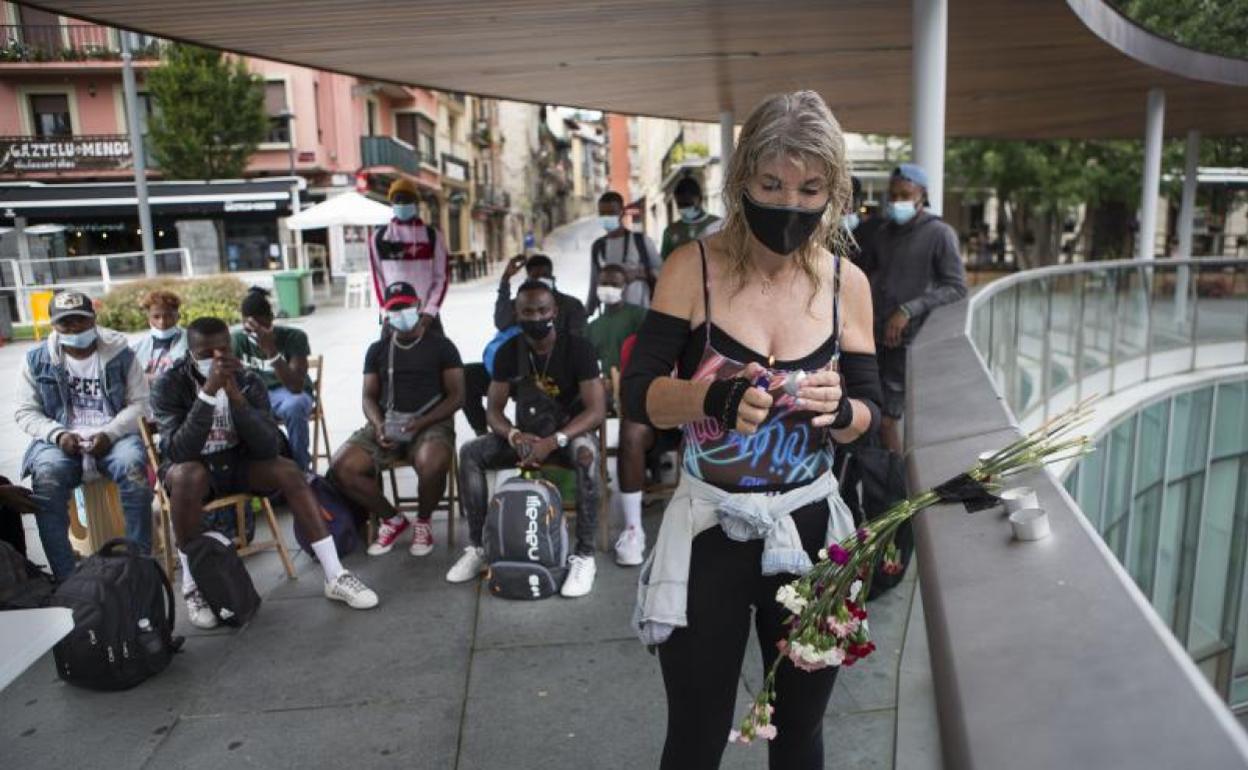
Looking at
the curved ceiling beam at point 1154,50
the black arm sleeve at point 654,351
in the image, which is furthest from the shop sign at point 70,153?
the black arm sleeve at point 654,351

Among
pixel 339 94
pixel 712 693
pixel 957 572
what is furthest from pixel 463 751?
pixel 339 94

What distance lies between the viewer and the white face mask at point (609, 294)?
6227 mm

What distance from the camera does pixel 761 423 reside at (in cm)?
181

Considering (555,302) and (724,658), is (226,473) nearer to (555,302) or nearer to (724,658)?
(555,302)

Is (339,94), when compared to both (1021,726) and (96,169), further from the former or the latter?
(1021,726)

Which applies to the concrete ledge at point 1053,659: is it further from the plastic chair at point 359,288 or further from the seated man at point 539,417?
the plastic chair at point 359,288

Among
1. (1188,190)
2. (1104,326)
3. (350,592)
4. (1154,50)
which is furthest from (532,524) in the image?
(1188,190)

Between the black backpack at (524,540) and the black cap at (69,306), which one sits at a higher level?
the black cap at (69,306)

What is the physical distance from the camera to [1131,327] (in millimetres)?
9250

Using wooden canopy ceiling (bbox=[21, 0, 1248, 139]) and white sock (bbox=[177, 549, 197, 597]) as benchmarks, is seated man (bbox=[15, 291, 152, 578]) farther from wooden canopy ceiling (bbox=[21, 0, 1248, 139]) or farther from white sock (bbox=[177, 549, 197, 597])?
wooden canopy ceiling (bbox=[21, 0, 1248, 139])

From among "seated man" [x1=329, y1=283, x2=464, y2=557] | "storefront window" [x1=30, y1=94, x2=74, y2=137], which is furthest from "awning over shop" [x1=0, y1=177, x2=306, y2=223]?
"seated man" [x1=329, y1=283, x2=464, y2=557]

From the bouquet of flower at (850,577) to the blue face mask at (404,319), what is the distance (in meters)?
4.00

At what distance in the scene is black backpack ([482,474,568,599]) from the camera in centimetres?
433

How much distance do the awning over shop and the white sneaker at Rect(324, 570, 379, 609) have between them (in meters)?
24.5
